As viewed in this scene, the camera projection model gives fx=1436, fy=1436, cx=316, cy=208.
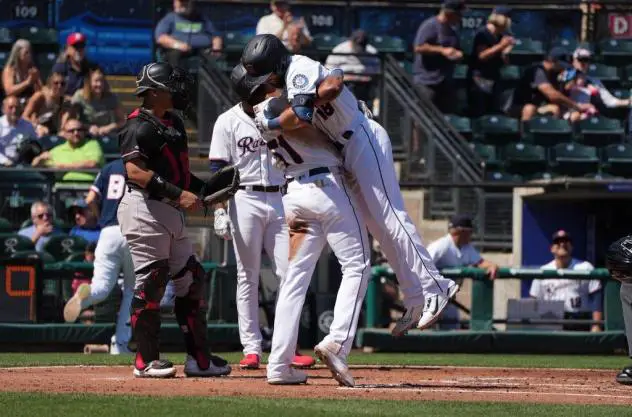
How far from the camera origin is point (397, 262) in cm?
771

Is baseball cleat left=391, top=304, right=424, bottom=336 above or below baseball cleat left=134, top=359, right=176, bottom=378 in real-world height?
above

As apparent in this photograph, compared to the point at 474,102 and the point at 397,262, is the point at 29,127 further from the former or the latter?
the point at 397,262

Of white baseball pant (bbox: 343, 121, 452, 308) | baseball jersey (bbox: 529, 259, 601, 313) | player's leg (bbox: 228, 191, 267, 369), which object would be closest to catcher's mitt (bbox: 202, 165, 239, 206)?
white baseball pant (bbox: 343, 121, 452, 308)

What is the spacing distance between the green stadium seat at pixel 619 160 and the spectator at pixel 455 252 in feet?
11.9

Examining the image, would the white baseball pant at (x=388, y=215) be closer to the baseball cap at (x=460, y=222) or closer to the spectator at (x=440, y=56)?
the baseball cap at (x=460, y=222)

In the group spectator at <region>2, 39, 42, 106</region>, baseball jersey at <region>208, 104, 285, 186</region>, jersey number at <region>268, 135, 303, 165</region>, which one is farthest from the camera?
spectator at <region>2, 39, 42, 106</region>

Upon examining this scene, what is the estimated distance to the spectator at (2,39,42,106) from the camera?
16156 millimetres

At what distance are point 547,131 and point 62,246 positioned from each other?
6644 mm

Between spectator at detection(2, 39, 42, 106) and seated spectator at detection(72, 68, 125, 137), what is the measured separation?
61cm

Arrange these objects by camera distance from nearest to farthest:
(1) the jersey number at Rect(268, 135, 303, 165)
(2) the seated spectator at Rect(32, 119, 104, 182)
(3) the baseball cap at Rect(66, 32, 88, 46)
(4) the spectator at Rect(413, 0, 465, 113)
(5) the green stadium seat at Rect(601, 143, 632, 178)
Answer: (1) the jersey number at Rect(268, 135, 303, 165)
(2) the seated spectator at Rect(32, 119, 104, 182)
(3) the baseball cap at Rect(66, 32, 88, 46)
(5) the green stadium seat at Rect(601, 143, 632, 178)
(4) the spectator at Rect(413, 0, 465, 113)

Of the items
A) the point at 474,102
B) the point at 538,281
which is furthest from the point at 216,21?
the point at 538,281

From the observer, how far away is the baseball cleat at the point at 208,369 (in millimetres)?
8297

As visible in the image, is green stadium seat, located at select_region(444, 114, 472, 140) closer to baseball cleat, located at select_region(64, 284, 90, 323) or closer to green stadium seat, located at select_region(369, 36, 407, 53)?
green stadium seat, located at select_region(369, 36, 407, 53)

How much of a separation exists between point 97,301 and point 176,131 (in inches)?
160
